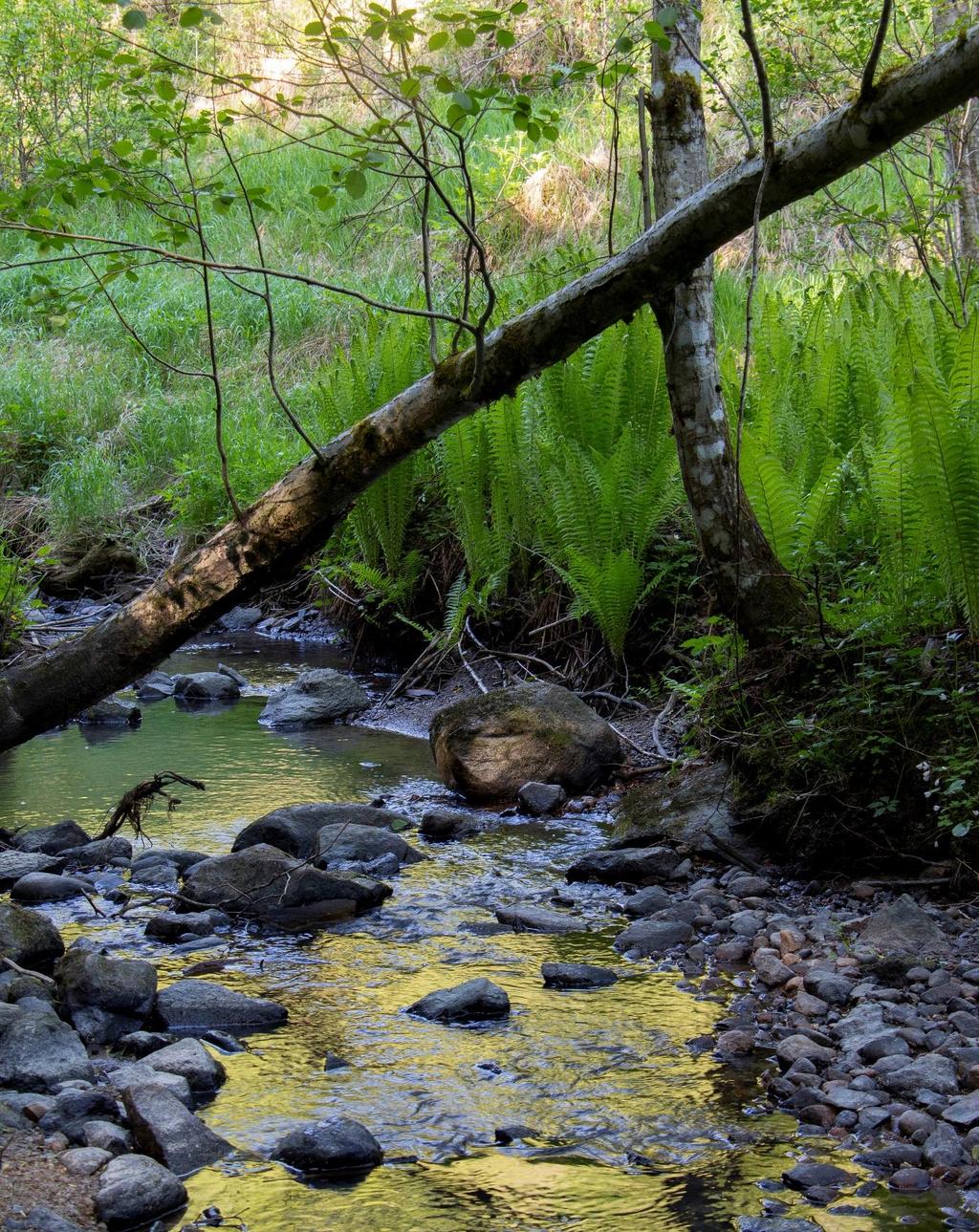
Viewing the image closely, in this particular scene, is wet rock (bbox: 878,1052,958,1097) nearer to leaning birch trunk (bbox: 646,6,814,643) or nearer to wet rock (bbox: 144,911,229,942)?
leaning birch trunk (bbox: 646,6,814,643)

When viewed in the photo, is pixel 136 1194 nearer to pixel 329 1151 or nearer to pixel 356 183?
pixel 329 1151

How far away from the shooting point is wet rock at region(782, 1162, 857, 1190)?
2.17 metres

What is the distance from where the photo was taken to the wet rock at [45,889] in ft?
12.6

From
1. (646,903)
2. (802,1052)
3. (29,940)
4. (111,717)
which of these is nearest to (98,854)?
(29,940)

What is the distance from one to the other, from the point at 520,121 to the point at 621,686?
3184mm

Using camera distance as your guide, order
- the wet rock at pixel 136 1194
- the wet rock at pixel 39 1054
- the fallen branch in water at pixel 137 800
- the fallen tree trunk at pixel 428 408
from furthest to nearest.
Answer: the fallen branch in water at pixel 137 800 → the fallen tree trunk at pixel 428 408 → the wet rock at pixel 39 1054 → the wet rock at pixel 136 1194

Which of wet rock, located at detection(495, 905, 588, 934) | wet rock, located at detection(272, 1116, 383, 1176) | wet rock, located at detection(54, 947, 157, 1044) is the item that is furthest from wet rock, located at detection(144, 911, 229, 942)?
wet rock, located at detection(272, 1116, 383, 1176)

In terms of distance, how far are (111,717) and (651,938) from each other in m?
3.94

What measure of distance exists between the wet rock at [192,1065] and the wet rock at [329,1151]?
0.31 meters

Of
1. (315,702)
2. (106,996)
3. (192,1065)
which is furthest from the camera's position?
(315,702)

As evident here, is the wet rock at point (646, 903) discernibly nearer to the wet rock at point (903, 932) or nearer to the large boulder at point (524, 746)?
the wet rock at point (903, 932)

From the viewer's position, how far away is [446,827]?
4473 mm

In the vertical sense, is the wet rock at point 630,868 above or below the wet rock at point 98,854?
below

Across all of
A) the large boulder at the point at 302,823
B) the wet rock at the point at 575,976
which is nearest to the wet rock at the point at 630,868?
the wet rock at the point at 575,976
